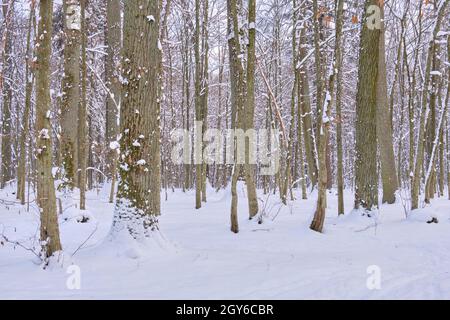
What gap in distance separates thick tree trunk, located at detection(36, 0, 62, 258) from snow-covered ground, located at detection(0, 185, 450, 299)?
1.04 feet

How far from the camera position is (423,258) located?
5.07 m

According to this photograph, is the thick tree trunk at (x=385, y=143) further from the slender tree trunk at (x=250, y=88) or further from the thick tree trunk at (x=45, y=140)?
the thick tree trunk at (x=45, y=140)

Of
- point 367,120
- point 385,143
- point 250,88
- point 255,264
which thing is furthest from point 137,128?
point 385,143

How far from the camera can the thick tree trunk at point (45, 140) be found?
4.46 m

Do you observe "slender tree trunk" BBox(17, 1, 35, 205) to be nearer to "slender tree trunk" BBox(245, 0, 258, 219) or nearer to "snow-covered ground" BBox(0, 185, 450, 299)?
"snow-covered ground" BBox(0, 185, 450, 299)

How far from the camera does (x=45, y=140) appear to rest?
14.6ft

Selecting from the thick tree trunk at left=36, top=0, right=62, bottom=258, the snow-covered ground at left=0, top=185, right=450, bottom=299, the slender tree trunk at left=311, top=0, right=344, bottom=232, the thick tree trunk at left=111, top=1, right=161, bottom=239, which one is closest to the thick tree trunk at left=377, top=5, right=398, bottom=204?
the snow-covered ground at left=0, top=185, right=450, bottom=299

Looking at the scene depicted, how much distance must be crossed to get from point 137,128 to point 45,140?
4.02 feet

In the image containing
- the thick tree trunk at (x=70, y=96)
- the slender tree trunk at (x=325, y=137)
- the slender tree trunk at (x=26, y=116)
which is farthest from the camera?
the slender tree trunk at (x=26, y=116)

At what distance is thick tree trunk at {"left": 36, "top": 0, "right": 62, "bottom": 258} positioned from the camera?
14.6 feet

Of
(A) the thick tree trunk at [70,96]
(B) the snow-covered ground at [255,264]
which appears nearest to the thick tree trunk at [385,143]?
(B) the snow-covered ground at [255,264]

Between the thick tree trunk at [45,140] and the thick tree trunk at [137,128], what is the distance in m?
0.94
